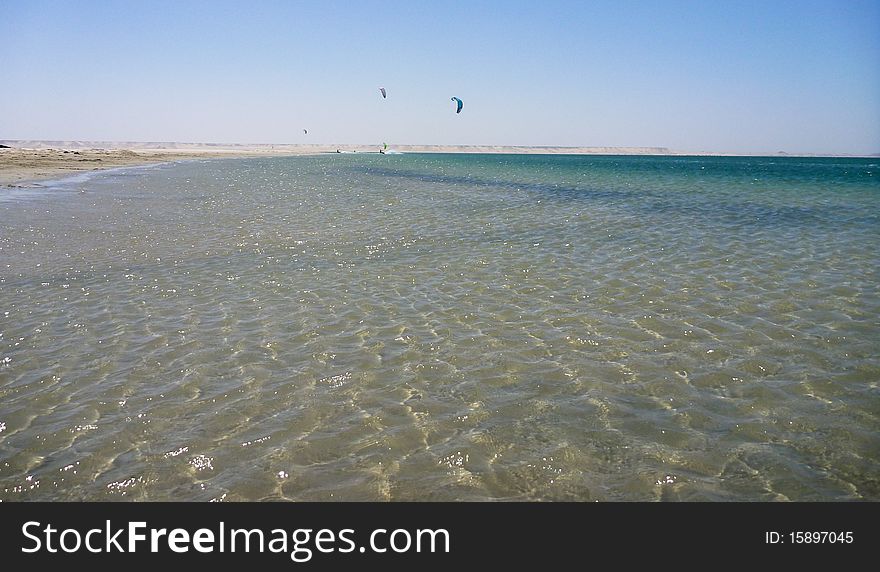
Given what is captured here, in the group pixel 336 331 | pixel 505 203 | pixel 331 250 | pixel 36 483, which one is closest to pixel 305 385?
pixel 336 331

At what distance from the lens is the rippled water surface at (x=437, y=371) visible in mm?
4941

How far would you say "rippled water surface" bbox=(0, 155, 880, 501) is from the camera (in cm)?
494

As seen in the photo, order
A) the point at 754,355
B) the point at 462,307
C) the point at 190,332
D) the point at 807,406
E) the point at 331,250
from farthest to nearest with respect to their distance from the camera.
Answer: the point at 331,250
the point at 462,307
the point at 190,332
the point at 754,355
the point at 807,406

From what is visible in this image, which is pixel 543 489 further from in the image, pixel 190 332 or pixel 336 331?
pixel 190 332

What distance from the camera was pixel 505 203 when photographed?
1167 inches

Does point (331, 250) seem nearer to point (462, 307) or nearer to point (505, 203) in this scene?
point (462, 307)

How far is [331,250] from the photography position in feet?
51.1

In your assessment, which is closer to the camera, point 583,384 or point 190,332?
point 583,384

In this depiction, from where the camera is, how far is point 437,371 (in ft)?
23.7
